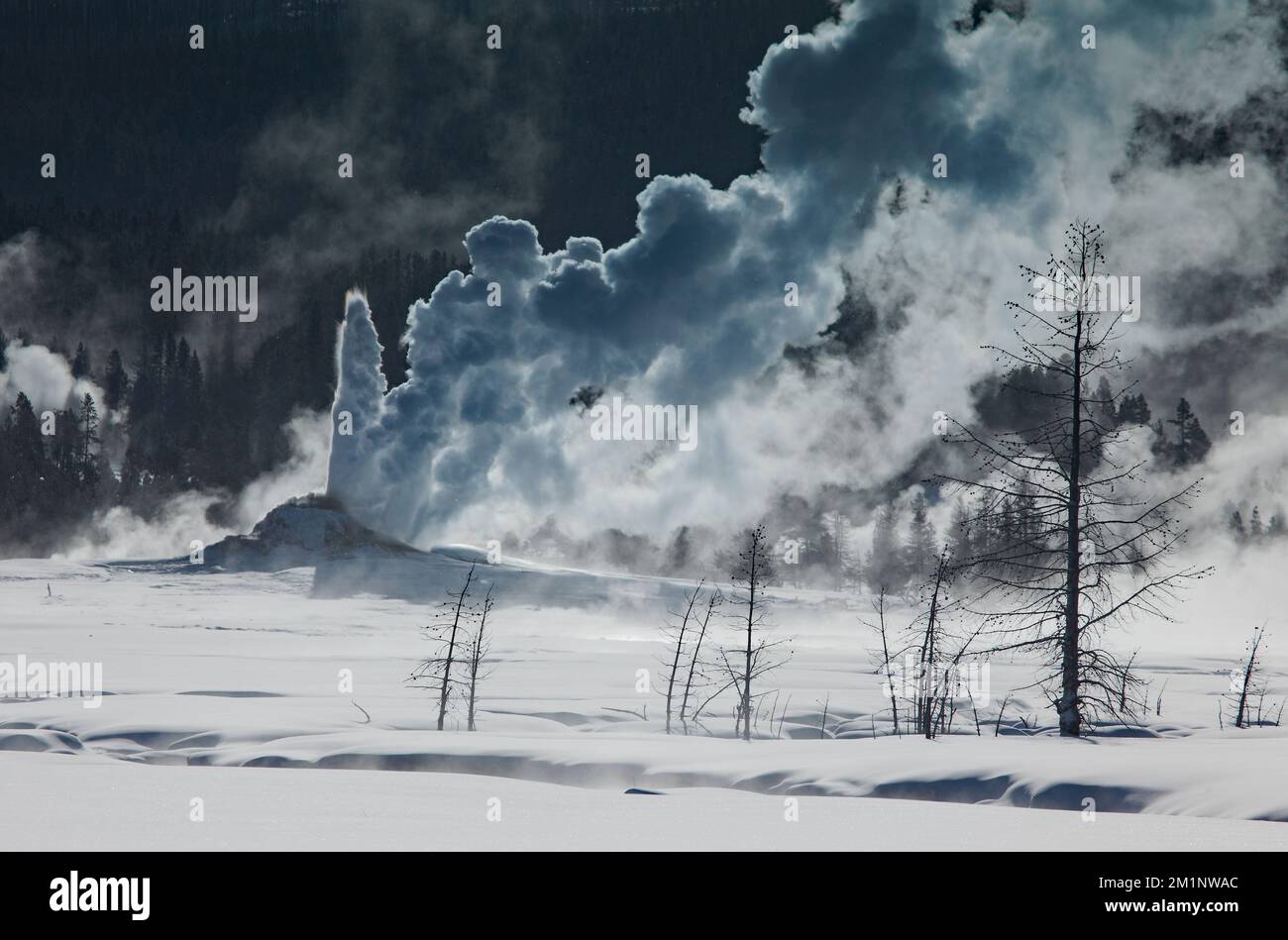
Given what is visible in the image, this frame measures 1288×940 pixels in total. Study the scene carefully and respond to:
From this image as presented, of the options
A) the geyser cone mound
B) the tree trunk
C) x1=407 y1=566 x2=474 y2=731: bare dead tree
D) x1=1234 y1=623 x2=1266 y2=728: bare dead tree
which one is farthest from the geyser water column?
the tree trunk

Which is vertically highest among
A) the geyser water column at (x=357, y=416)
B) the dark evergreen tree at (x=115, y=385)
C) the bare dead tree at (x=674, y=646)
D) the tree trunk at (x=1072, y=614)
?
the dark evergreen tree at (x=115, y=385)

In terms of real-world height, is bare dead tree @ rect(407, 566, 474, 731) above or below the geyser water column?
below

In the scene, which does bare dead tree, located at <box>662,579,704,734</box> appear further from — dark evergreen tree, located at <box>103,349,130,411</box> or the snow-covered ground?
dark evergreen tree, located at <box>103,349,130,411</box>

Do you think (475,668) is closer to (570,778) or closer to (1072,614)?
(570,778)

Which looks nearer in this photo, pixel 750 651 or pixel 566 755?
pixel 566 755

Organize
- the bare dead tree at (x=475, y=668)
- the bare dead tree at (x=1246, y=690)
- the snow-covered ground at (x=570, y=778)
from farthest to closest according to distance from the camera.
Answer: the bare dead tree at (x=1246, y=690) → the bare dead tree at (x=475, y=668) → the snow-covered ground at (x=570, y=778)

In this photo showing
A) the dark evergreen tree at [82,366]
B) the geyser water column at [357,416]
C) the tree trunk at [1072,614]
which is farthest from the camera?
the dark evergreen tree at [82,366]

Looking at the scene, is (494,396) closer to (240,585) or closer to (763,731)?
(240,585)

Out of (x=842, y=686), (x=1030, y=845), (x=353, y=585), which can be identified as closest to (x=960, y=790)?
(x=1030, y=845)

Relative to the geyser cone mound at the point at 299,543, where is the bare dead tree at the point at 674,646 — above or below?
below

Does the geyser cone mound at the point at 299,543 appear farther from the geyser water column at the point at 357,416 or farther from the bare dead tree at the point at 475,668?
the bare dead tree at the point at 475,668

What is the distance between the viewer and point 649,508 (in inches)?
4200

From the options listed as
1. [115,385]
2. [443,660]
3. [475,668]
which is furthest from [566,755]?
[115,385]

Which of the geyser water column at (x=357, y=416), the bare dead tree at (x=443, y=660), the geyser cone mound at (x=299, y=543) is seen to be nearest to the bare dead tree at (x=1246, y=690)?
the bare dead tree at (x=443, y=660)
